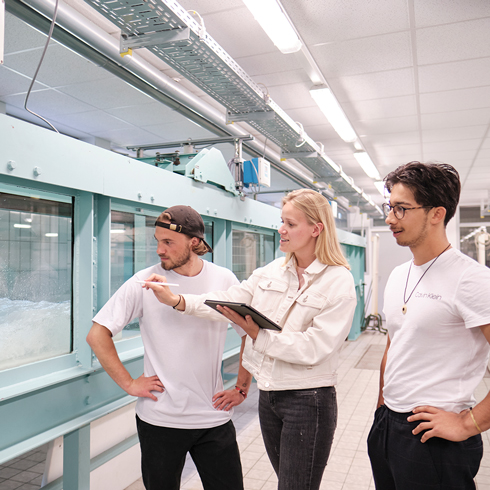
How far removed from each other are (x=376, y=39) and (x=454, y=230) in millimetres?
8992

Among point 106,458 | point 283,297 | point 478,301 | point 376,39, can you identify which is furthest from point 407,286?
point 376,39

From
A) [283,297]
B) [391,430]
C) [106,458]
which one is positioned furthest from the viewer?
[106,458]

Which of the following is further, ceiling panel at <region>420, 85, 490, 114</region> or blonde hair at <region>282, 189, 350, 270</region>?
ceiling panel at <region>420, 85, 490, 114</region>

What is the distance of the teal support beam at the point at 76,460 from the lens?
2121mm

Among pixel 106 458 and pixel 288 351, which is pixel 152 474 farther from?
pixel 106 458

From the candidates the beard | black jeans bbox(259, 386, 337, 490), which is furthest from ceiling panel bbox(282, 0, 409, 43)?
black jeans bbox(259, 386, 337, 490)

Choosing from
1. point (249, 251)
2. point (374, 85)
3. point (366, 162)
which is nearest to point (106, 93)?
point (249, 251)

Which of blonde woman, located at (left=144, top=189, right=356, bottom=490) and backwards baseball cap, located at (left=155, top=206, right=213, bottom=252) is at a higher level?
backwards baseball cap, located at (left=155, top=206, right=213, bottom=252)

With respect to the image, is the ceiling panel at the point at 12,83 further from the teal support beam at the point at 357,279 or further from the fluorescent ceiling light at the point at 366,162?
the teal support beam at the point at 357,279

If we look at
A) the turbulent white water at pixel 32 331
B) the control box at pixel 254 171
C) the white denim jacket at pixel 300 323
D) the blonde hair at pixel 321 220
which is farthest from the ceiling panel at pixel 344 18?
the turbulent white water at pixel 32 331

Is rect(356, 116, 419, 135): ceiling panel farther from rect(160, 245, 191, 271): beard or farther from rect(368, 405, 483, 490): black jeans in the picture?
rect(368, 405, 483, 490): black jeans

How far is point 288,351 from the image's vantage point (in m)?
1.39

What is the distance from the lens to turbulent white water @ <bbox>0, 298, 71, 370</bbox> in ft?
6.09

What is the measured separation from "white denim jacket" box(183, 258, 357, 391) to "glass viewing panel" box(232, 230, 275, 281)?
225 centimetres
